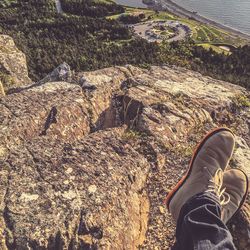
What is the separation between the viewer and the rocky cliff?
26.3ft

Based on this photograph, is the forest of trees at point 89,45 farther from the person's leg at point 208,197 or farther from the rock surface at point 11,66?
the person's leg at point 208,197

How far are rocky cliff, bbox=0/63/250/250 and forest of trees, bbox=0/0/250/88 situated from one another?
95.8ft

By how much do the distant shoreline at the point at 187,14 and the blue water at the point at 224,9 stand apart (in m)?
2.25

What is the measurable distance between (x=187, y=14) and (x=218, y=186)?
11890 cm

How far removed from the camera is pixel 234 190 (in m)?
8.86

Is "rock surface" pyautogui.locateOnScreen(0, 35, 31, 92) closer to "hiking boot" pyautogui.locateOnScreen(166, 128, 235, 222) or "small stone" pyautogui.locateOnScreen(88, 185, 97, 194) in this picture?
"small stone" pyautogui.locateOnScreen(88, 185, 97, 194)

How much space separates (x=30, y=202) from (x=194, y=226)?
3.86 m

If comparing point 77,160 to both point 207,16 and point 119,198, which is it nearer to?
point 119,198

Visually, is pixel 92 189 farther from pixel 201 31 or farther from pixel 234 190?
pixel 201 31

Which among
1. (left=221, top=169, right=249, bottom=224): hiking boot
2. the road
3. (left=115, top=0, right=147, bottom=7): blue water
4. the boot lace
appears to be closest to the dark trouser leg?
the boot lace

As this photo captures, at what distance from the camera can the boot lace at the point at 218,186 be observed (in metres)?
7.65

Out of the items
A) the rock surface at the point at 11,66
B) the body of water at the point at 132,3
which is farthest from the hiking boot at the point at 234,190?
the body of water at the point at 132,3

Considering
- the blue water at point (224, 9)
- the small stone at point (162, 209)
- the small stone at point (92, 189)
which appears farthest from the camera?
the blue water at point (224, 9)

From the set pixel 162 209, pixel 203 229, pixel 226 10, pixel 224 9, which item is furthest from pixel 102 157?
pixel 224 9
